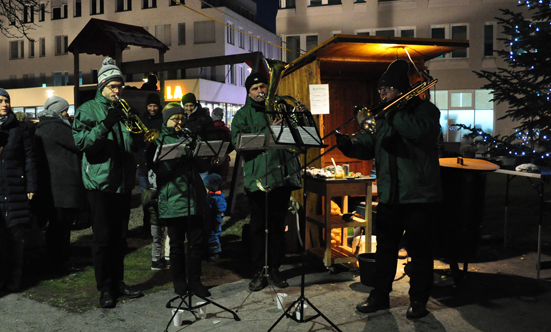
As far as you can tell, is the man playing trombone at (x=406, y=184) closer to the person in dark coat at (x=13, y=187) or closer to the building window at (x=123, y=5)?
the person in dark coat at (x=13, y=187)

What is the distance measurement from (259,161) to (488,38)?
83.8ft

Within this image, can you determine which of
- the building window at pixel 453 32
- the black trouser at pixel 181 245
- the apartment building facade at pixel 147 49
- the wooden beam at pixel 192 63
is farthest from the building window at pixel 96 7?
the black trouser at pixel 181 245

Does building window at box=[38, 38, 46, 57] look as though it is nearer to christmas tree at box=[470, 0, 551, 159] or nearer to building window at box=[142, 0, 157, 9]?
building window at box=[142, 0, 157, 9]

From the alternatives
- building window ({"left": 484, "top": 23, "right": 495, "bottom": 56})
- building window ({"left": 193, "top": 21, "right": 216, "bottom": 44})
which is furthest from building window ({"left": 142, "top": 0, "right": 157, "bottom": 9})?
building window ({"left": 484, "top": 23, "right": 495, "bottom": 56})

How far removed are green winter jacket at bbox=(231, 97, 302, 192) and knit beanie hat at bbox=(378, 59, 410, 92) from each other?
4.34ft

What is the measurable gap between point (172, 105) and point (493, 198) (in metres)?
9.39

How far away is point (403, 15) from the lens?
28344 millimetres

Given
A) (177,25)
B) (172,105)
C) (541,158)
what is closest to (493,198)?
Answer: (541,158)

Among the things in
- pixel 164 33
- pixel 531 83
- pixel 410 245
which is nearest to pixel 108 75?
pixel 410 245

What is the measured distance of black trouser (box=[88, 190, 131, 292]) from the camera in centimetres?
490

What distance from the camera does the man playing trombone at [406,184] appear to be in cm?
459

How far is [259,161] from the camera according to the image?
5.62 m

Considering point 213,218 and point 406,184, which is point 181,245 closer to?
point 213,218

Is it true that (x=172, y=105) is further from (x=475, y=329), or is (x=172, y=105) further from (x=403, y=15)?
(x=403, y=15)
